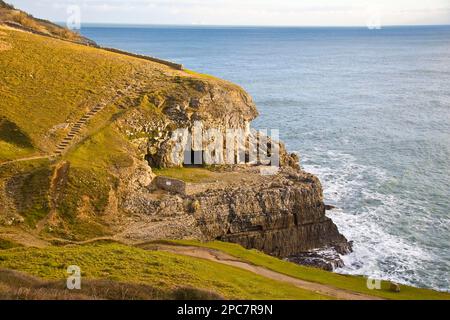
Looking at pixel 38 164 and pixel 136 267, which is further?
pixel 38 164

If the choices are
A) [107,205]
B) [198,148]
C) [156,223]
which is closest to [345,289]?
[156,223]

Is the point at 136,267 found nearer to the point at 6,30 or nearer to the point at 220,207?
the point at 220,207

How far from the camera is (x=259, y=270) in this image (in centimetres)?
3906

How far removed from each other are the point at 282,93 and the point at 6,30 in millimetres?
71183

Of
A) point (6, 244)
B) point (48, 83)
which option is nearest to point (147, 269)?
point (6, 244)

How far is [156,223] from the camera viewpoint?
45.4m

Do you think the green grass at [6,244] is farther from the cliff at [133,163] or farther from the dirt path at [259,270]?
the dirt path at [259,270]

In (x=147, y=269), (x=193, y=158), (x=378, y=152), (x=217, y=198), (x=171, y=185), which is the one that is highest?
(x=193, y=158)

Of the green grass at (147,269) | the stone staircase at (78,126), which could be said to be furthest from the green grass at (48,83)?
the green grass at (147,269)

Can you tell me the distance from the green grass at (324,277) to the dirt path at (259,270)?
0.75m

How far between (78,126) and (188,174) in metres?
11.4

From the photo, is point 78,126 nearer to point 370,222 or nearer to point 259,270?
point 259,270

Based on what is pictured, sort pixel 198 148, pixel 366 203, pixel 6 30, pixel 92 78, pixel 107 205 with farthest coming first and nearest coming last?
pixel 6 30 → pixel 366 203 → pixel 92 78 → pixel 198 148 → pixel 107 205

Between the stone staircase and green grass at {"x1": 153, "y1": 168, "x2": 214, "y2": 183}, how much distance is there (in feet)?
26.7
